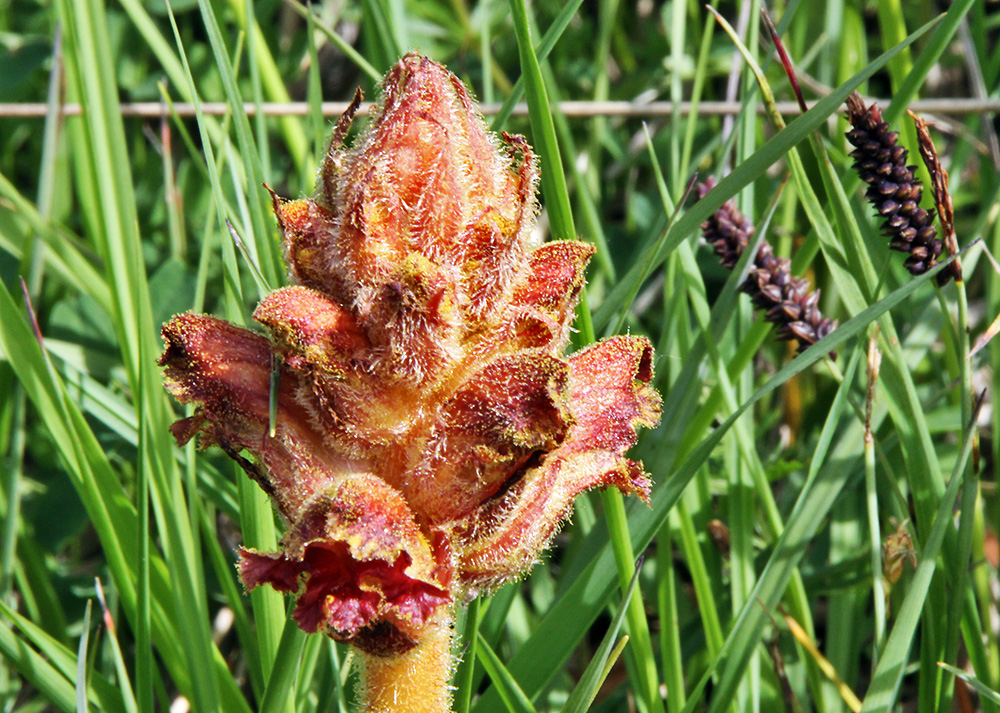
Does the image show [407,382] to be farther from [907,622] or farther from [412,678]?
[907,622]

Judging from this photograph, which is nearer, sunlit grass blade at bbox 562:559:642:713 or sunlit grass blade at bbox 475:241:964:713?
sunlit grass blade at bbox 562:559:642:713

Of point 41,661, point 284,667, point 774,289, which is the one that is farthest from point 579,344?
point 41,661

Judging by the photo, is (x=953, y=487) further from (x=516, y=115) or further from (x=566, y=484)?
(x=516, y=115)

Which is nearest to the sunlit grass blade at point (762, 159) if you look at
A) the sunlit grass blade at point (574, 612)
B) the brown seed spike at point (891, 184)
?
the brown seed spike at point (891, 184)

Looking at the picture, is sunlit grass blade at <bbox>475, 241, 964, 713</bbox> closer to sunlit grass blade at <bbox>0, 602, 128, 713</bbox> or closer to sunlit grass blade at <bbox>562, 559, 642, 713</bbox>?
sunlit grass blade at <bbox>562, 559, 642, 713</bbox>

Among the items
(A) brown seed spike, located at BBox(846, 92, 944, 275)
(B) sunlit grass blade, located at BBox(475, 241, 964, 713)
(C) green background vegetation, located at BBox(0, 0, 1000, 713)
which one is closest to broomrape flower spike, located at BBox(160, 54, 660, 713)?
(C) green background vegetation, located at BBox(0, 0, 1000, 713)
